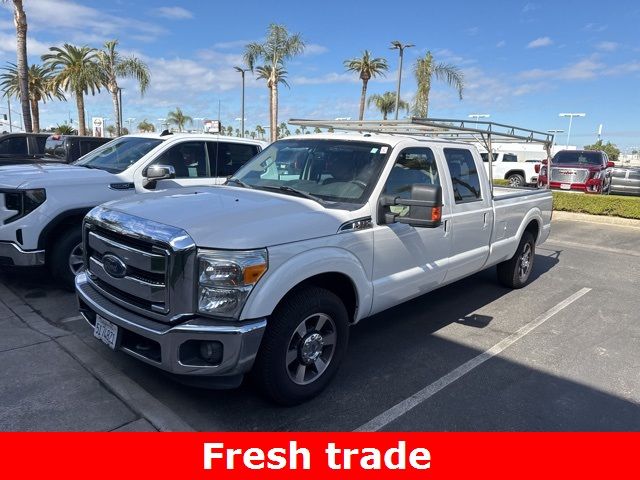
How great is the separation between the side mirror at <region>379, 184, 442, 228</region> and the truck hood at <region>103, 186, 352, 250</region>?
1.30 ft

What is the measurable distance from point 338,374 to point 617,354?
9.07 feet

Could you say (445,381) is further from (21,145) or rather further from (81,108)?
(81,108)

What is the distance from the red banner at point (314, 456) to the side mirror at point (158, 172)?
3.36 meters

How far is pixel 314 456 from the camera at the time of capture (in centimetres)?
288

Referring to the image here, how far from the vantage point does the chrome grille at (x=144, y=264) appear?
2.82 meters

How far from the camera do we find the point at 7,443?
9.16 feet

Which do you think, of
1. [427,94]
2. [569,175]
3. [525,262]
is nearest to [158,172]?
[525,262]

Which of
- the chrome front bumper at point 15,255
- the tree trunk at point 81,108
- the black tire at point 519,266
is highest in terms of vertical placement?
the tree trunk at point 81,108

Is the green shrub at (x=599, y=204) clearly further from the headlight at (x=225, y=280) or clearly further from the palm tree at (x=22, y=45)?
the palm tree at (x=22, y=45)

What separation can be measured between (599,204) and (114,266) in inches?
563

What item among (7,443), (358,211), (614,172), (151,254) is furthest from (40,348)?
(614,172)

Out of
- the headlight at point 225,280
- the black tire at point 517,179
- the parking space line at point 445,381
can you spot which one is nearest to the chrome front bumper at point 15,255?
the headlight at point 225,280

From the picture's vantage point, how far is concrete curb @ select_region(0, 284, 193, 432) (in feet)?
10.1

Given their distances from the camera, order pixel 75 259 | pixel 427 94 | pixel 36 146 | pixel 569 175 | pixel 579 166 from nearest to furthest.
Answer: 1. pixel 75 259
2. pixel 36 146
3. pixel 569 175
4. pixel 579 166
5. pixel 427 94
